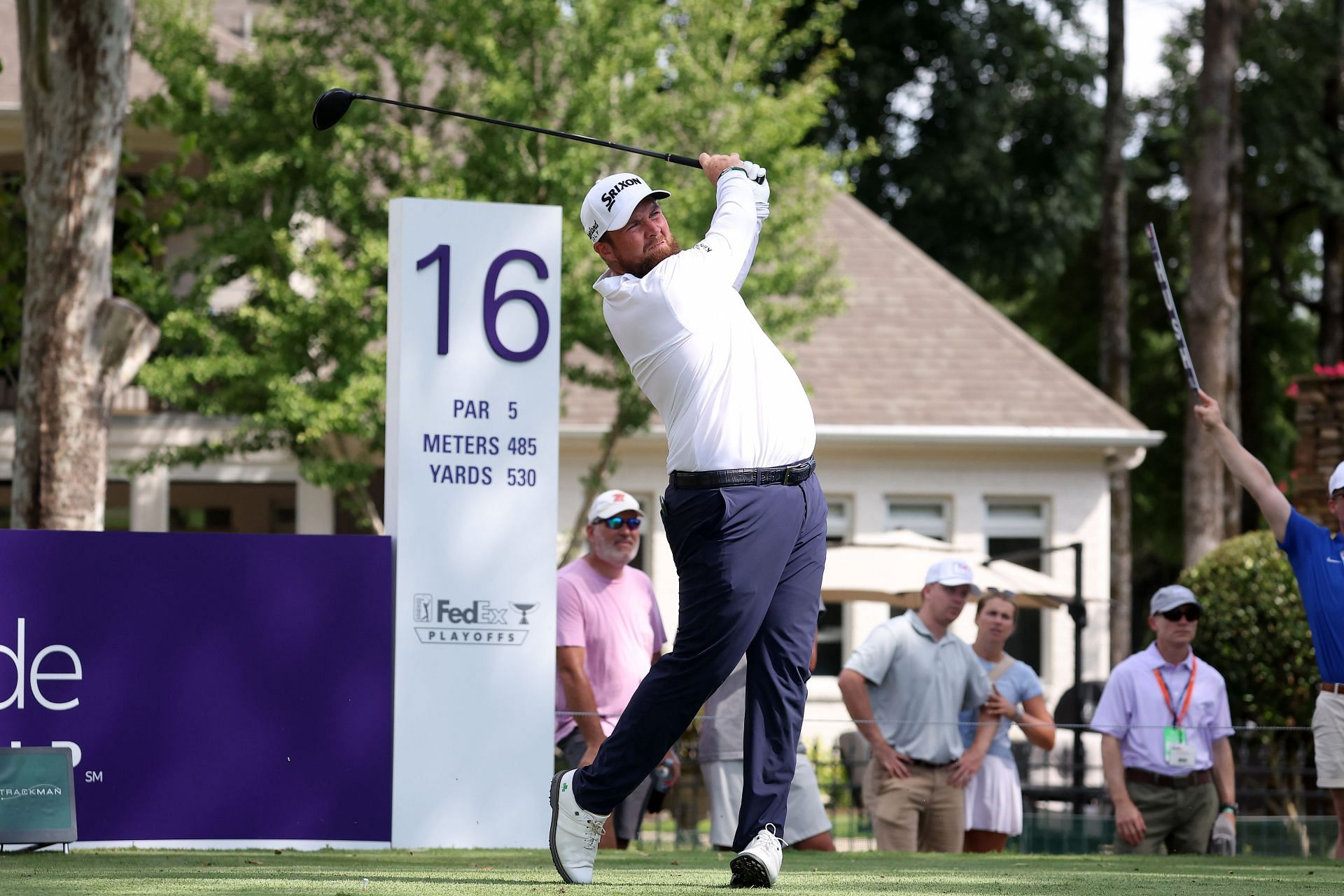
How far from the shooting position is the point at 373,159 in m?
19.6

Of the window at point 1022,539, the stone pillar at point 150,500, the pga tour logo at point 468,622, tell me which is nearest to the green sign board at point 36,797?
the pga tour logo at point 468,622

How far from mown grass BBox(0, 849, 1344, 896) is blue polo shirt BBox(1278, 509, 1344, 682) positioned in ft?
2.89

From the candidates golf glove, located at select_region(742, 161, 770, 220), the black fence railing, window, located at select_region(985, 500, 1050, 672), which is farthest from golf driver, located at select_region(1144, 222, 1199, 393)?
window, located at select_region(985, 500, 1050, 672)

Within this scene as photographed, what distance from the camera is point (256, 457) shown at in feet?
77.6

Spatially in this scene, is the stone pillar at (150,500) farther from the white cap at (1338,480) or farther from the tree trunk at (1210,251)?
the white cap at (1338,480)

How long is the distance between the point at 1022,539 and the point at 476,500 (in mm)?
16884

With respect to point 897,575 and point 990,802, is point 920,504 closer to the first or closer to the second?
point 897,575

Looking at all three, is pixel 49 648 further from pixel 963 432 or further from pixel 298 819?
pixel 963 432

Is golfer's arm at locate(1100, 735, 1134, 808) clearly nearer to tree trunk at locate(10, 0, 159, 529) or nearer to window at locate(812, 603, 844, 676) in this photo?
tree trunk at locate(10, 0, 159, 529)

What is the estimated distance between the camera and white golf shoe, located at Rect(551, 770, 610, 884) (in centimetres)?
546

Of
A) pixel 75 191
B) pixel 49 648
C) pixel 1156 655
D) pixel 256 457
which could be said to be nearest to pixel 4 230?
pixel 75 191

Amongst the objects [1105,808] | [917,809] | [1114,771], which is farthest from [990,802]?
[1105,808]

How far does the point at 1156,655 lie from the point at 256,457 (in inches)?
619

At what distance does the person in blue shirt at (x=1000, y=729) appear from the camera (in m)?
9.96
